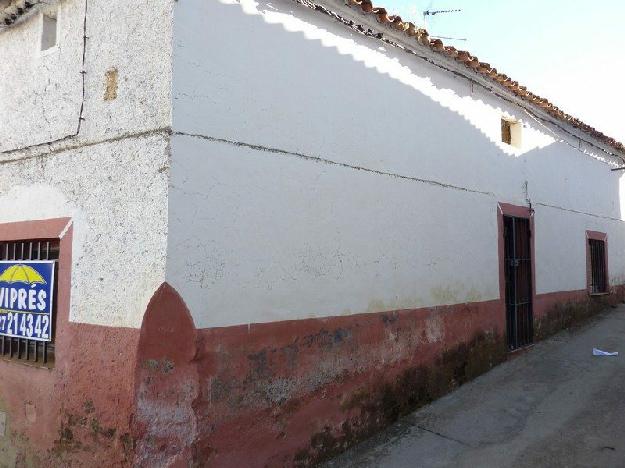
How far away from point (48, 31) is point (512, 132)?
246 inches

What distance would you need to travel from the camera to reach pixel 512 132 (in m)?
7.94

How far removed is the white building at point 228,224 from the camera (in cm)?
354

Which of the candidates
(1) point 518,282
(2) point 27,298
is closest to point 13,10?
(2) point 27,298

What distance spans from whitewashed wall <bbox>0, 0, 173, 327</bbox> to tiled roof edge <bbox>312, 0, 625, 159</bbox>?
5.83ft

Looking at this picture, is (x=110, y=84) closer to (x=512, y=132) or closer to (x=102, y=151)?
(x=102, y=151)

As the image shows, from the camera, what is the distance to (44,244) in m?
4.50

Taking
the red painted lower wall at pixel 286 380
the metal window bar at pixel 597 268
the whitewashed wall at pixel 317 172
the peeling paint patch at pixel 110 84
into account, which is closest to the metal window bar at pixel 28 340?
the peeling paint patch at pixel 110 84

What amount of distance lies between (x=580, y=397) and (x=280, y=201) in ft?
13.7

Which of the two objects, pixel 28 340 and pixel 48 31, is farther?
pixel 48 31

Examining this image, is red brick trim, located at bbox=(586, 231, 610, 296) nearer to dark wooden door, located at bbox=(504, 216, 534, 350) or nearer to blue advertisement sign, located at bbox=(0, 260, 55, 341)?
dark wooden door, located at bbox=(504, 216, 534, 350)

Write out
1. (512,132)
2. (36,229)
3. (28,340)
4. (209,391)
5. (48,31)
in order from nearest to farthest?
(209,391) → (36,229) → (28,340) → (48,31) → (512,132)

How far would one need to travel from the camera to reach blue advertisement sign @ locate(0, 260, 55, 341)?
4.30 m

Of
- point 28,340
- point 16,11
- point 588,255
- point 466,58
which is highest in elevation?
point 466,58

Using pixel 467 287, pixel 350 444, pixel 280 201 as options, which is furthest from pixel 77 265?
pixel 467 287
